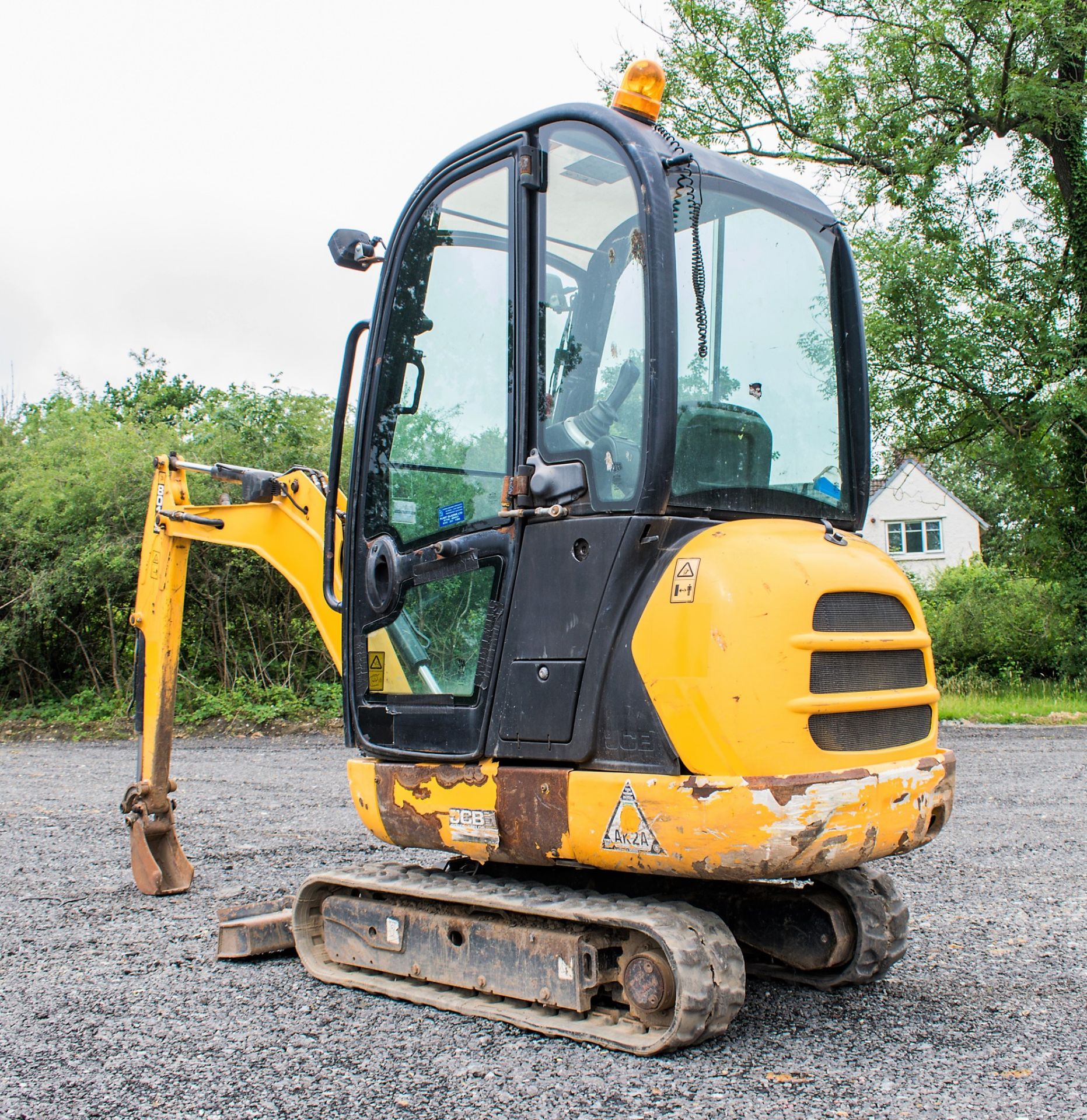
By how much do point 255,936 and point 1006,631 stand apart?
→ 1776 centimetres

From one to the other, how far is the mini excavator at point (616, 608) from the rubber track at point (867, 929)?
12 millimetres

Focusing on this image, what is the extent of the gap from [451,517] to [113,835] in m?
4.36

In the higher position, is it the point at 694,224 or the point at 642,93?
the point at 642,93

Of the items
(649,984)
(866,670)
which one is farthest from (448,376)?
(649,984)

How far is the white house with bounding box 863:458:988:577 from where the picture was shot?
41688mm

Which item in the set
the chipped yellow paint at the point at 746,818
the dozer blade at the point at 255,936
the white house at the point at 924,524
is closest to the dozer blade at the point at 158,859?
the dozer blade at the point at 255,936

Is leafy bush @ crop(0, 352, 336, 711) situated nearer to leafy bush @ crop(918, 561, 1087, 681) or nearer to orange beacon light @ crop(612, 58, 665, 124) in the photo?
orange beacon light @ crop(612, 58, 665, 124)

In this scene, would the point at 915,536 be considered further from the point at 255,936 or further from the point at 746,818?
the point at 746,818

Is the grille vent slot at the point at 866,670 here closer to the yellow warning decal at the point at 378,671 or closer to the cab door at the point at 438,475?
the cab door at the point at 438,475

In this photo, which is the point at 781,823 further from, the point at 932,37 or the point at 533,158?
the point at 932,37

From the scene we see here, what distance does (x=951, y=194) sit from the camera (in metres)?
17.0

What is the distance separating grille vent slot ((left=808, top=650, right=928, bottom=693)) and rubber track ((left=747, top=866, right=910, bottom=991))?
71 centimetres

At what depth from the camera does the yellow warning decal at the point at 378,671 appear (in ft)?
12.8

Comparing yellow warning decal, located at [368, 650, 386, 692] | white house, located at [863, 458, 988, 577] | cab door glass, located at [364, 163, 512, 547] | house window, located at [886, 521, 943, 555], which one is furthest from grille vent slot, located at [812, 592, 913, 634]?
house window, located at [886, 521, 943, 555]
